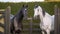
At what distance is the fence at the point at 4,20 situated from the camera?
6.51 m

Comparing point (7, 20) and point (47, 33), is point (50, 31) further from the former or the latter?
point (7, 20)

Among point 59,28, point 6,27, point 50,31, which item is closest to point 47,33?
point 50,31

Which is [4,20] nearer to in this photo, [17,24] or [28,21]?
[17,24]

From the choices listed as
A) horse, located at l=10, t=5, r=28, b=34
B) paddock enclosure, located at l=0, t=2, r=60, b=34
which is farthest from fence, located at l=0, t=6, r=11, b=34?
horse, located at l=10, t=5, r=28, b=34

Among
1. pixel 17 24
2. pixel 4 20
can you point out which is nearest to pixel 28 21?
pixel 17 24

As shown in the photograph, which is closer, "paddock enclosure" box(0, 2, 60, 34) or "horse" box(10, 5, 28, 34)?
"paddock enclosure" box(0, 2, 60, 34)

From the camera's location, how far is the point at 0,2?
1355 centimetres

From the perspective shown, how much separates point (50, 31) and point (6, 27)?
2.72 metres

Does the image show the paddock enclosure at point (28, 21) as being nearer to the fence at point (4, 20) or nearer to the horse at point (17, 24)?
the fence at point (4, 20)

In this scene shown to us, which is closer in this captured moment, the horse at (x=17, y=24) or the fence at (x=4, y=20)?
the fence at (x=4, y=20)

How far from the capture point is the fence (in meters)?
6.51

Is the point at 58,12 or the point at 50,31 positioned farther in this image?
the point at 50,31

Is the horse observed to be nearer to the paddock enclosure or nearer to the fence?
the paddock enclosure

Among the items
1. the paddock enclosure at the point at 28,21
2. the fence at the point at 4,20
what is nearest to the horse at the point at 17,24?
the paddock enclosure at the point at 28,21
